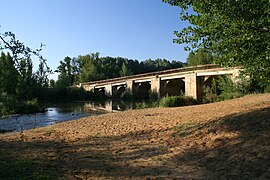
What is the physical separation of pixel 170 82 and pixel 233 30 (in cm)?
4539

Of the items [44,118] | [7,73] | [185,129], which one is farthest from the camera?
[44,118]

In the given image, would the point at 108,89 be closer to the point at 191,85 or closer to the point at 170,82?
the point at 170,82

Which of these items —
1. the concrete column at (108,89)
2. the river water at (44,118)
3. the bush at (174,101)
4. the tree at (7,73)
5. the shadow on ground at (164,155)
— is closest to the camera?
the tree at (7,73)

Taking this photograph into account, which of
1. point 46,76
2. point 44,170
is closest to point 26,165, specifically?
point 44,170

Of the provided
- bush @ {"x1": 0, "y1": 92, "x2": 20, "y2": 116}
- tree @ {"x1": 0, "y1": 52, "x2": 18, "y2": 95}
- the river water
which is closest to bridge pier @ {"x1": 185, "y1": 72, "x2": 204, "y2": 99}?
the river water

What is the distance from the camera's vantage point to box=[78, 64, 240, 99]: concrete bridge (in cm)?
3679

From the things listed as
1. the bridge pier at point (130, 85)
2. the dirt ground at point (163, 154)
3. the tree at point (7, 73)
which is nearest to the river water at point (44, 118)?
the dirt ground at point (163, 154)

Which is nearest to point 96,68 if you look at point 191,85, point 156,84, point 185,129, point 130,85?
point 130,85

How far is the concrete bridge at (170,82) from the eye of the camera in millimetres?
36794

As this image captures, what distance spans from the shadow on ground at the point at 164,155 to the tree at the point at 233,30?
1.86 metres

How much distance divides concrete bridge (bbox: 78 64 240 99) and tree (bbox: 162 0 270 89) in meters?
14.9

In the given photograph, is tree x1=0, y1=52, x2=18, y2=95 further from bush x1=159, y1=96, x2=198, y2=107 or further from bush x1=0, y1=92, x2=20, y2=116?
bush x1=159, y1=96, x2=198, y2=107

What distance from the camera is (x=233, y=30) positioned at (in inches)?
281

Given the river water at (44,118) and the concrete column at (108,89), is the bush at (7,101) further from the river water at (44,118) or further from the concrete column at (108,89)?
the concrete column at (108,89)
